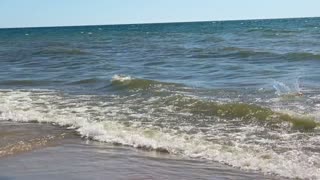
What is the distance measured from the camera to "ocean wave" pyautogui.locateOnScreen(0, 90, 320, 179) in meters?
7.12

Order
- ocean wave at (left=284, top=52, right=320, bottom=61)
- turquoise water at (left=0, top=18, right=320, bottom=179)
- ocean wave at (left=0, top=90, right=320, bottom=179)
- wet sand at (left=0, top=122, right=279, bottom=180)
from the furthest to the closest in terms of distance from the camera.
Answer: ocean wave at (left=284, top=52, right=320, bottom=61) → turquoise water at (left=0, top=18, right=320, bottom=179) → ocean wave at (left=0, top=90, right=320, bottom=179) → wet sand at (left=0, top=122, right=279, bottom=180)

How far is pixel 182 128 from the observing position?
9.38m

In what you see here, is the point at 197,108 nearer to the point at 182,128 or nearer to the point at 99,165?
the point at 182,128

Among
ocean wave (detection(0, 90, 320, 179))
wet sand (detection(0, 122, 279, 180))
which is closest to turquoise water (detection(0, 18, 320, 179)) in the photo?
ocean wave (detection(0, 90, 320, 179))

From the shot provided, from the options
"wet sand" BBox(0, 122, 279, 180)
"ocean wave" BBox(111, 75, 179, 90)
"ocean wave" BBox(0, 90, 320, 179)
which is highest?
"ocean wave" BBox(111, 75, 179, 90)

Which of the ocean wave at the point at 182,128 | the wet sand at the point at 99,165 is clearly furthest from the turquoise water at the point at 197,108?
the wet sand at the point at 99,165

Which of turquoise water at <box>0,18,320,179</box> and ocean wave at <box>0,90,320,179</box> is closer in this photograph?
ocean wave at <box>0,90,320,179</box>

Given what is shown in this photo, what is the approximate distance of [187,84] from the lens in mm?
15406

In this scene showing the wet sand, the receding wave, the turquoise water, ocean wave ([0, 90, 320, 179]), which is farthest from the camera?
the receding wave

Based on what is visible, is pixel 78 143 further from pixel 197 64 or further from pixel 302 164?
pixel 197 64

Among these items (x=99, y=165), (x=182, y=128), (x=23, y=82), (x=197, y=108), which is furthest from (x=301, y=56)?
(x=99, y=165)

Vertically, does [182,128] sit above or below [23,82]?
below

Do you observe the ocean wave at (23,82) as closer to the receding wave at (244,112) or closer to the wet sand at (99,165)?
the receding wave at (244,112)

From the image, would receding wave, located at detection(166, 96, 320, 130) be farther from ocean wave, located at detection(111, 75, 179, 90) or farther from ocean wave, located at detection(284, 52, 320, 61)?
ocean wave, located at detection(284, 52, 320, 61)
